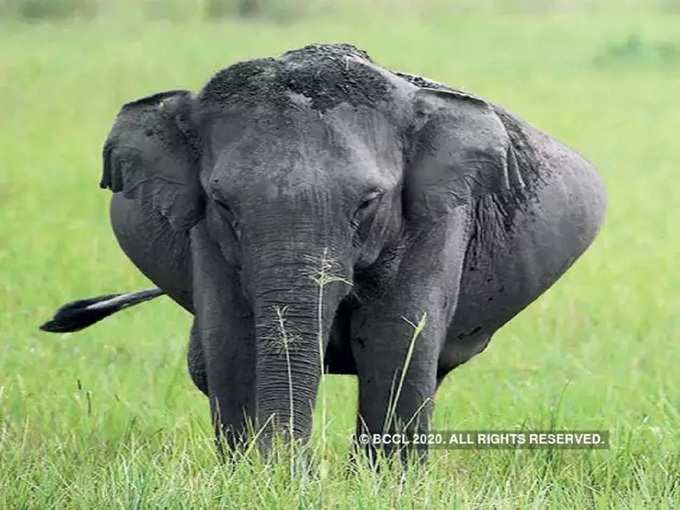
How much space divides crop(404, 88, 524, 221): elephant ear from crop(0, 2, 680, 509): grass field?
0.84 m

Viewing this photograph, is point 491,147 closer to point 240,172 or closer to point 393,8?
point 240,172

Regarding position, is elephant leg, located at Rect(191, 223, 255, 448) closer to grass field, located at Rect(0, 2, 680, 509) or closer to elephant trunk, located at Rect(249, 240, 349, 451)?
grass field, located at Rect(0, 2, 680, 509)

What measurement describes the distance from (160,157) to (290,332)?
94cm

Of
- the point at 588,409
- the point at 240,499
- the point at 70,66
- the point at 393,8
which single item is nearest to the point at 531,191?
the point at 588,409

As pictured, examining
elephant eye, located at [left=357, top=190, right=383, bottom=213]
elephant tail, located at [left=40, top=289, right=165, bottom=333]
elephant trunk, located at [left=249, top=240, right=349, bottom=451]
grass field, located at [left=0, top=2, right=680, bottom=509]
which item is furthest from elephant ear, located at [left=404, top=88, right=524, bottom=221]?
elephant tail, located at [left=40, top=289, right=165, bottom=333]

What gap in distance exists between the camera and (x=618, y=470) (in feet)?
19.9

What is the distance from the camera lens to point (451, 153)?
5.53 m

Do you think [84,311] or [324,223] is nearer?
[324,223]

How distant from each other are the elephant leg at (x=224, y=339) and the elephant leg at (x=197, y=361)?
50cm

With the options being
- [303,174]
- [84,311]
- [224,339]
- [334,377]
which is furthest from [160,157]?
[334,377]

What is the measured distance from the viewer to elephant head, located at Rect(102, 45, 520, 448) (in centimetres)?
497

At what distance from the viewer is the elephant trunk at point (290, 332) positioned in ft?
16.2

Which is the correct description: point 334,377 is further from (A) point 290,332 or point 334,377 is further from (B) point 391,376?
(A) point 290,332

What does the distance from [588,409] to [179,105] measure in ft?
8.66
